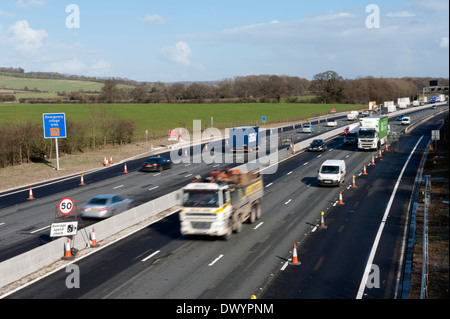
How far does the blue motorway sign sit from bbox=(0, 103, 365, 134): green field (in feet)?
108

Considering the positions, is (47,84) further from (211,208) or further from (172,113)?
(211,208)

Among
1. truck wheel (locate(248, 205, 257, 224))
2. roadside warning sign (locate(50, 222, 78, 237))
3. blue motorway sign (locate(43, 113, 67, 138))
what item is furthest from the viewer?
→ blue motorway sign (locate(43, 113, 67, 138))

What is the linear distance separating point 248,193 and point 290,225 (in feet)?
9.77

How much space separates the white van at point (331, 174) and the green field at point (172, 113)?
5058 centimetres

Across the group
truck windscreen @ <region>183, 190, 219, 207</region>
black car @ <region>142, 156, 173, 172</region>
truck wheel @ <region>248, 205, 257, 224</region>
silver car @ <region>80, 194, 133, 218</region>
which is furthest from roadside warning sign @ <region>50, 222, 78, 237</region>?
black car @ <region>142, 156, 173, 172</region>

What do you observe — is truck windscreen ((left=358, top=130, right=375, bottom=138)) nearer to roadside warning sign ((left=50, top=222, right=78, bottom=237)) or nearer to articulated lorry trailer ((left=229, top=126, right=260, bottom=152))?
articulated lorry trailer ((left=229, top=126, right=260, bottom=152))

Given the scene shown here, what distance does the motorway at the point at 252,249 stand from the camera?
16.2 metres

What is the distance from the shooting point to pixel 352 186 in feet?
116

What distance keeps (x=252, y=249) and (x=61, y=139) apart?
40.2m

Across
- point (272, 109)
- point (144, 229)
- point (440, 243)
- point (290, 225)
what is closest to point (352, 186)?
point (290, 225)

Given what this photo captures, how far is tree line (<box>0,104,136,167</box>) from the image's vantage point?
4750 centimetres

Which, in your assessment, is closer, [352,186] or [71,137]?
[352,186]

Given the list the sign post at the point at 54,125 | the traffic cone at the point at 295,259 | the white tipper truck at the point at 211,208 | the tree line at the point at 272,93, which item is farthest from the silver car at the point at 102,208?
the tree line at the point at 272,93
